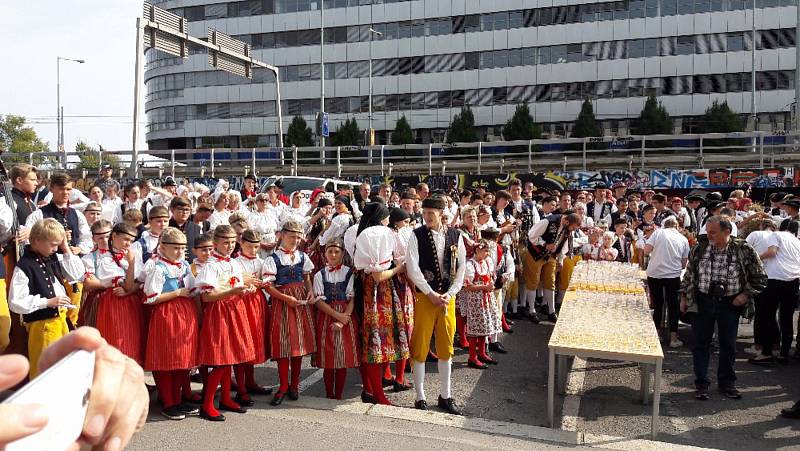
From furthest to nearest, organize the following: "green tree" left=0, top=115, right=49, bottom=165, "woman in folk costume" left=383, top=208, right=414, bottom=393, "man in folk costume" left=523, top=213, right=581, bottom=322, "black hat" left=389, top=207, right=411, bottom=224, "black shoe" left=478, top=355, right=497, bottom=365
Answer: "green tree" left=0, top=115, right=49, bottom=165
"man in folk costume" left=523, top=213, right=581, bottom=322
"black shoe" left=478, top=355, right=497, bottom=365
"black hat" left=389, top=207, right=411, bottom=224
"woman in folk costume" left=383, top=208, right=414, bottom=393

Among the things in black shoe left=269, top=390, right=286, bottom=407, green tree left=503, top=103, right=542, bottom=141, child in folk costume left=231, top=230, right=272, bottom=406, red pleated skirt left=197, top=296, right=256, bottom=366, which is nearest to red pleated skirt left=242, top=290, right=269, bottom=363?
child in folk costume left=231, top=230, right=272, bottom=406

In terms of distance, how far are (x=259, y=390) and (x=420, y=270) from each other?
193 centimetres

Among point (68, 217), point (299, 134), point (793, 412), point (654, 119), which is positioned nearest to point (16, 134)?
point (299, 134)

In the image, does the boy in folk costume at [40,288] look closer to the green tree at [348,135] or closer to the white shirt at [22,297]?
the white shirt at [22,297]

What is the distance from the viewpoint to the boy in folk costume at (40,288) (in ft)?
16.0

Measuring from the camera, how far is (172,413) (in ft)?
18.0

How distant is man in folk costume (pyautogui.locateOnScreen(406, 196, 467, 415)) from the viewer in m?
6.10

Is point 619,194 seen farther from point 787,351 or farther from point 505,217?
point 787,351

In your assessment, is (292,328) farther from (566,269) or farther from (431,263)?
(566,269)

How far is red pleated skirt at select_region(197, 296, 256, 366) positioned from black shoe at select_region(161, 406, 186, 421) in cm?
43

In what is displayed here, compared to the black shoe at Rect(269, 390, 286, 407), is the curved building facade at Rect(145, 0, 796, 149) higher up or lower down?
higher up

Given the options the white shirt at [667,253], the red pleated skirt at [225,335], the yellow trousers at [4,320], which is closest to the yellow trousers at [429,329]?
the red pleated skirt at [225,335]

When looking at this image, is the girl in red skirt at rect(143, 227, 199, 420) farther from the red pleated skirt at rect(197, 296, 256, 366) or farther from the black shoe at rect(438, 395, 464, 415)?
the black shoe at rect(438, 395, 464, 415)

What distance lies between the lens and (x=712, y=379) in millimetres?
7309
